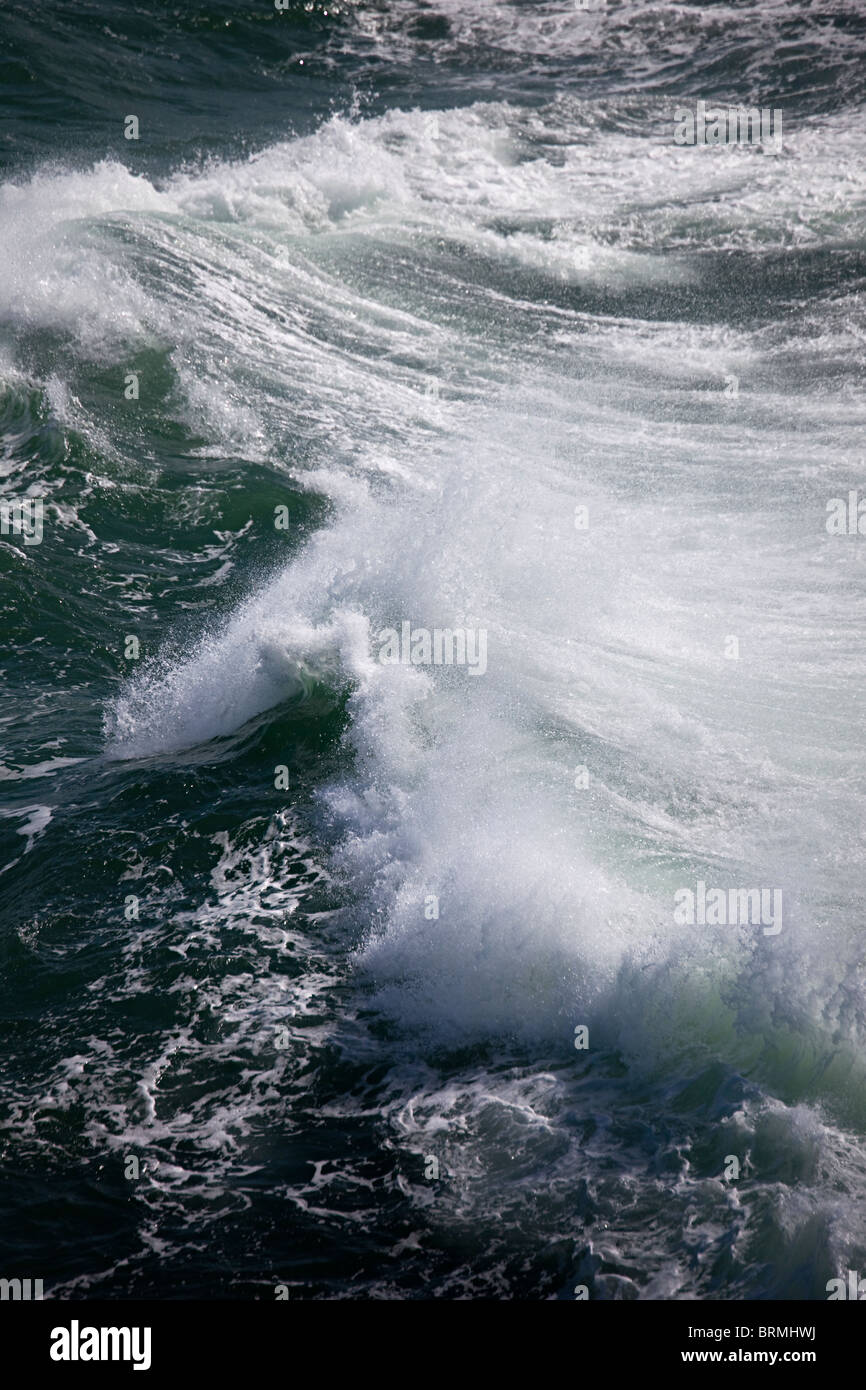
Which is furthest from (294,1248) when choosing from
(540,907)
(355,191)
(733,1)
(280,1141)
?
(733,1)
